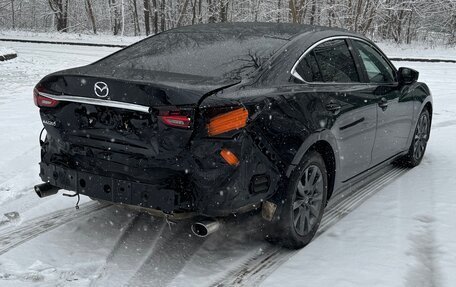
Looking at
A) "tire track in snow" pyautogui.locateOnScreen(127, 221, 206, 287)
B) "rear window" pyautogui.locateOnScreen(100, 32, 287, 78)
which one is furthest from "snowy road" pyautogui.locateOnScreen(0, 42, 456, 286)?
"rear window" pyautogui.locateOnScreen(100, 32, 287, 78)

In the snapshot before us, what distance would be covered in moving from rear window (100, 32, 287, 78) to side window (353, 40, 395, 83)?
119 cm

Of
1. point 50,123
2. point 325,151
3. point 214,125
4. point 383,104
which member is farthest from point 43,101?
point 383,104

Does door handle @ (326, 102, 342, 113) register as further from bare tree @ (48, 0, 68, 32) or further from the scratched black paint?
bare tree @ (48, 0, 68, 32)

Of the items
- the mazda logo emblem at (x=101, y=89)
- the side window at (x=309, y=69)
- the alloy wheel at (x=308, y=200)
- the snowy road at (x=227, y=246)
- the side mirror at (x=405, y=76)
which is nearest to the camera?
the mazda logo emblem at (x=101, y=89)

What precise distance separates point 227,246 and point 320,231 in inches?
32.2

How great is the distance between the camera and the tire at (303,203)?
3443mm

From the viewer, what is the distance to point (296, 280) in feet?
10.5

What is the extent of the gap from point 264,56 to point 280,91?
1.14 ft

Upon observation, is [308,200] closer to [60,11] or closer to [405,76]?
[405,76]

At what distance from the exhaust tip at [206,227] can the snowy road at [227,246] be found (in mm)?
265

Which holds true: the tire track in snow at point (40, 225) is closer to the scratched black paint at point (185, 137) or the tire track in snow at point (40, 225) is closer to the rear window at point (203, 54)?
the scratched black paint at point (185, 137)

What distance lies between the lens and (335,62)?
13.8 feet

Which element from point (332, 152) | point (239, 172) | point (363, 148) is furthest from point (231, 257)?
point (363, 148)

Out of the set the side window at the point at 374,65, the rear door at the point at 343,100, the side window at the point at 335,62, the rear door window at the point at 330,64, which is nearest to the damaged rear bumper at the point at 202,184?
the rear door at the point at 343,100
